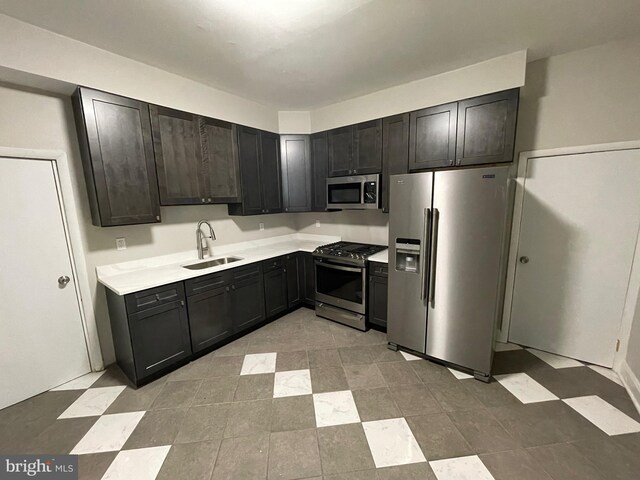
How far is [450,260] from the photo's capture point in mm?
2229

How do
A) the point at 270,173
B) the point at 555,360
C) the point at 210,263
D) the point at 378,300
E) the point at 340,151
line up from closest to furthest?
the point at 555,360, the point at 378,300, the point at 210,263, the point at 340,151, the point at 270,173

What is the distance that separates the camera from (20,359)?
6.81ft

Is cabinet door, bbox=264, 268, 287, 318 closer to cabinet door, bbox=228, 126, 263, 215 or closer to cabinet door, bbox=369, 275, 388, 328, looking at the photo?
cabinet door, bbox=228, 126, 263, 215

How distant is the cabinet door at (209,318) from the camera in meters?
2.51

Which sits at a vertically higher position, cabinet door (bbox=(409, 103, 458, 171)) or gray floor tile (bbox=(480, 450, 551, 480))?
cabinet door (bbox=(409, 103, 458, 171))

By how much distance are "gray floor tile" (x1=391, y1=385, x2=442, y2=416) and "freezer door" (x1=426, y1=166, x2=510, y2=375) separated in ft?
1.49

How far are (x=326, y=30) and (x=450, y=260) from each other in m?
2.07

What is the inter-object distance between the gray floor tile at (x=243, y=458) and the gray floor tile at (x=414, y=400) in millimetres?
1025

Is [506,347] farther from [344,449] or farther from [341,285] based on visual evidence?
[344,449]

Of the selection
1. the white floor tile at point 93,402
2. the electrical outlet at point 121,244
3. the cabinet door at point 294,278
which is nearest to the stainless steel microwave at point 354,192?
the cabinet door at point 294,278

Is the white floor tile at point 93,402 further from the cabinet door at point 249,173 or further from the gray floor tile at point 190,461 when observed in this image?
the cabinet door at point 249,173

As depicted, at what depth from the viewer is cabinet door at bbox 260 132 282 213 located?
11.2ft

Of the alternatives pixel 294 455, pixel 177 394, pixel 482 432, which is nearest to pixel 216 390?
pixel 177 394

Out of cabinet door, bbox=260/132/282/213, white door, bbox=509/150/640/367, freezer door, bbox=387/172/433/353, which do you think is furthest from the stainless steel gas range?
white door, bbox=509/150/640/367
